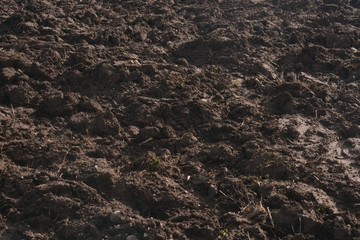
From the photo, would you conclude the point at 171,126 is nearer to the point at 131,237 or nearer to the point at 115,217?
the point at 115,217

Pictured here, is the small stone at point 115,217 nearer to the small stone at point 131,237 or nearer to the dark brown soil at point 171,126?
the dark brown soil at point 171,126

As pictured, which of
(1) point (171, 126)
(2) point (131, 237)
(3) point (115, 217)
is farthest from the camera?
(1) point (171, 126)

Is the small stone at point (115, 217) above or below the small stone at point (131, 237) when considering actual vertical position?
above

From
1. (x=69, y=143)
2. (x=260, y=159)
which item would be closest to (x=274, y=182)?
(x=260, y=159)

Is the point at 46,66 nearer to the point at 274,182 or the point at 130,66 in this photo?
the point at 130,66

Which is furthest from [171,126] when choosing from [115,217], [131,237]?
[131,237]

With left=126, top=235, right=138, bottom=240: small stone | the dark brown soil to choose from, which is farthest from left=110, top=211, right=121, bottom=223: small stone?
left=126, top=235, right=138, bottom=240: small stone

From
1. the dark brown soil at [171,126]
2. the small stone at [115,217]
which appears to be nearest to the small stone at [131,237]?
the dark brown soil at [171,126]

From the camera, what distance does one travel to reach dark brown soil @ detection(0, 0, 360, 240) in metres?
3.77

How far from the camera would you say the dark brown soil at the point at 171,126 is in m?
3.77

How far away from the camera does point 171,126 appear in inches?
198

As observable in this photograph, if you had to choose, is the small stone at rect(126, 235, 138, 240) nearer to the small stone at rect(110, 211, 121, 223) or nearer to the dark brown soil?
the dark brown soil

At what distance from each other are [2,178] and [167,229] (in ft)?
4.83

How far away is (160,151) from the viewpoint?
4609 millimetres
